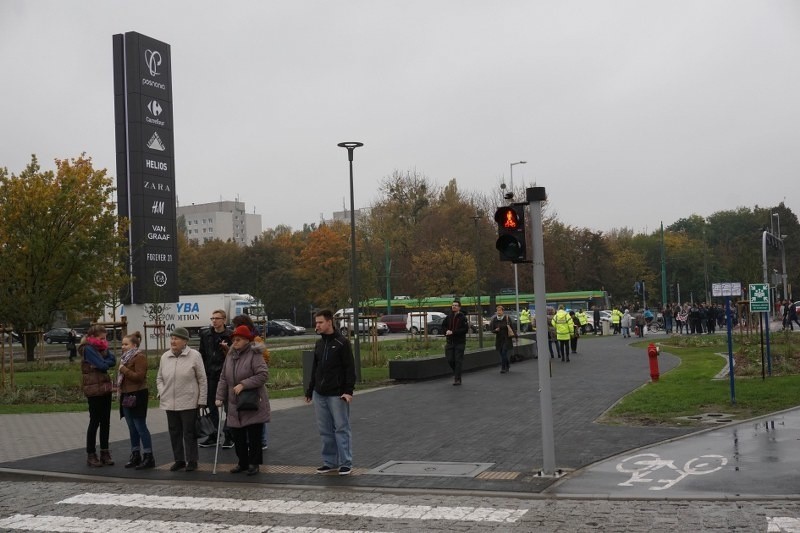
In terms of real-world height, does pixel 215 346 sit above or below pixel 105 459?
above

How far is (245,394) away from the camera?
33.0ft

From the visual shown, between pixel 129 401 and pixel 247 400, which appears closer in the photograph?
pixel 247 400

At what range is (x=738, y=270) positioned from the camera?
100 ft

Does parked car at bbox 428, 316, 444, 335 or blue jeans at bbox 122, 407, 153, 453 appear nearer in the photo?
blue jeans at bbox 122, 407, 153, 453

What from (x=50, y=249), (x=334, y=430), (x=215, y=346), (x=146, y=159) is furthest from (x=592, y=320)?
(x=334, y=430)

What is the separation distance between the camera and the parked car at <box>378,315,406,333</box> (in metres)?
68.1

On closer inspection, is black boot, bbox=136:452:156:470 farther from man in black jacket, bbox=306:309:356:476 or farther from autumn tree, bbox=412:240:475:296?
autumn tree, bbox=412:240:475:296

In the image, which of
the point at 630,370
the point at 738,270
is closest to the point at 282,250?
the point at 738,270

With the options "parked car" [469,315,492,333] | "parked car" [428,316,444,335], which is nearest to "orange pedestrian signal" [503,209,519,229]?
"parked car" [469,315,492,333]

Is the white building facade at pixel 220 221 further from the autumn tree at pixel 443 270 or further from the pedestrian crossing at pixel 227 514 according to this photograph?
the pedestrian crossing at pixel 227 514

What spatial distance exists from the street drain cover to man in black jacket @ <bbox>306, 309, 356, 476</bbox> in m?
0.45

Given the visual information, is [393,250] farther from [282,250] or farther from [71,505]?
[71,505]

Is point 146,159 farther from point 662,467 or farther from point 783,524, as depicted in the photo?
point 783,524

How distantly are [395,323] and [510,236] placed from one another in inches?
2327
